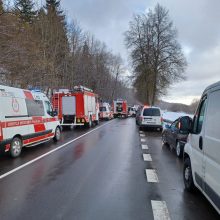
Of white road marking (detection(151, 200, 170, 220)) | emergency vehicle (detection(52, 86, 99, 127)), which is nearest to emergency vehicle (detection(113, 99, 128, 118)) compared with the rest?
emergency vehicle (detection(52, 86, 99, 127))

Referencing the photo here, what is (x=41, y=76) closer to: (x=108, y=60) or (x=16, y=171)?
(x=16, y=171)

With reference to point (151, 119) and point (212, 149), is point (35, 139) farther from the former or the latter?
point (151, 119)

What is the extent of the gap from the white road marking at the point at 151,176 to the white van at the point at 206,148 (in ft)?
3.41

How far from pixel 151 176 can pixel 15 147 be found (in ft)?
16.6

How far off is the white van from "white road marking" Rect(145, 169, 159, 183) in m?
1.04

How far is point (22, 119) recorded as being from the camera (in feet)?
38.1

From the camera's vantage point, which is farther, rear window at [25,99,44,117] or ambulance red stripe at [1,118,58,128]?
rear window at [25,99,44,117]

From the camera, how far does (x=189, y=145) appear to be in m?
6.70

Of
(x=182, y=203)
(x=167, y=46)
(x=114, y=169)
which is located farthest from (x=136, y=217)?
(x=167, y=46)

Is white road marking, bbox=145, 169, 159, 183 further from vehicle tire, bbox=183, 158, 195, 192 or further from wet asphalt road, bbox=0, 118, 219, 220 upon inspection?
vehicle tire, bbox=183, 158, 195, 192

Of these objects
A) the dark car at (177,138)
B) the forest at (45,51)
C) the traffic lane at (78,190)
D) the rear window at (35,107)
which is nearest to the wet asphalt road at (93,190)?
the traffic lane at (78,190)

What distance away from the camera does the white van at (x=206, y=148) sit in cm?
473

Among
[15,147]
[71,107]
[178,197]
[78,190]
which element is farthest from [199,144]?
[71,107]

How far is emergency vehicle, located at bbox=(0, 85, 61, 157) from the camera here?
10398mm
